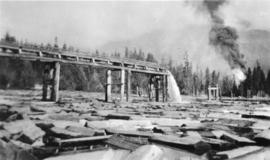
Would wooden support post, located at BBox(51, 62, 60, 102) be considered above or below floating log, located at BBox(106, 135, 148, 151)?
above

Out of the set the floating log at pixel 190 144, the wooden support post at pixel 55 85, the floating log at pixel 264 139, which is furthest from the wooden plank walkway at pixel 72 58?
the floating log at pixel 264 139

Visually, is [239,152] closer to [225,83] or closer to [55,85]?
[55,85]

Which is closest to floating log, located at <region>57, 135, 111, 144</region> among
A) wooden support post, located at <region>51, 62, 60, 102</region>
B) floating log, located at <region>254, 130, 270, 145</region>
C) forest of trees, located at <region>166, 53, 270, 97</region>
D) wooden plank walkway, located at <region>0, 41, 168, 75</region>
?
floating log, located at <region>254, 130, 270, 145</region>

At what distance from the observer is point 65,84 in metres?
58.8

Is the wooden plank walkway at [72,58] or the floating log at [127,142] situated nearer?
the floating log at [127,142]

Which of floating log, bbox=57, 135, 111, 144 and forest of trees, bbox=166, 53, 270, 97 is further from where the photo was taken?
forest of trees, bbox=166, 53, 270, 97

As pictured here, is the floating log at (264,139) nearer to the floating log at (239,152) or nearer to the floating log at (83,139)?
the floating log at (239,152)

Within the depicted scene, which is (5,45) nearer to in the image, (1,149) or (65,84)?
(1,149)

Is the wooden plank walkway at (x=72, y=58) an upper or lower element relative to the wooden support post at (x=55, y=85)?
upper

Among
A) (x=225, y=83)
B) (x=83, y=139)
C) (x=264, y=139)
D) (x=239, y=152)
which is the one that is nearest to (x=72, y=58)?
(x=83, y=139)

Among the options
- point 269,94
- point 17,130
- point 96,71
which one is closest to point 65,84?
point 96,71

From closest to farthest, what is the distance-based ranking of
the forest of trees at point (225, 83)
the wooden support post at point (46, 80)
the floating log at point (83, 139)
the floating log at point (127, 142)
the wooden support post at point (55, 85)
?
the floating log at point (83, 139) → the floating log at point (127, 142) → the wooden support post at point (55, 85) → the wooden support post at point (46, 80) → the forest of trees at point (225, 83)

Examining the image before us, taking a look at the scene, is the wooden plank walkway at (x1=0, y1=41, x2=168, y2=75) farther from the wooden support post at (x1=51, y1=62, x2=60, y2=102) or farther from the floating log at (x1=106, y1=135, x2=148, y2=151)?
the floating log at (x1=106, y1=135, x2=148, y2=151)

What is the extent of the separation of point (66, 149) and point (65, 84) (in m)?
57.0
